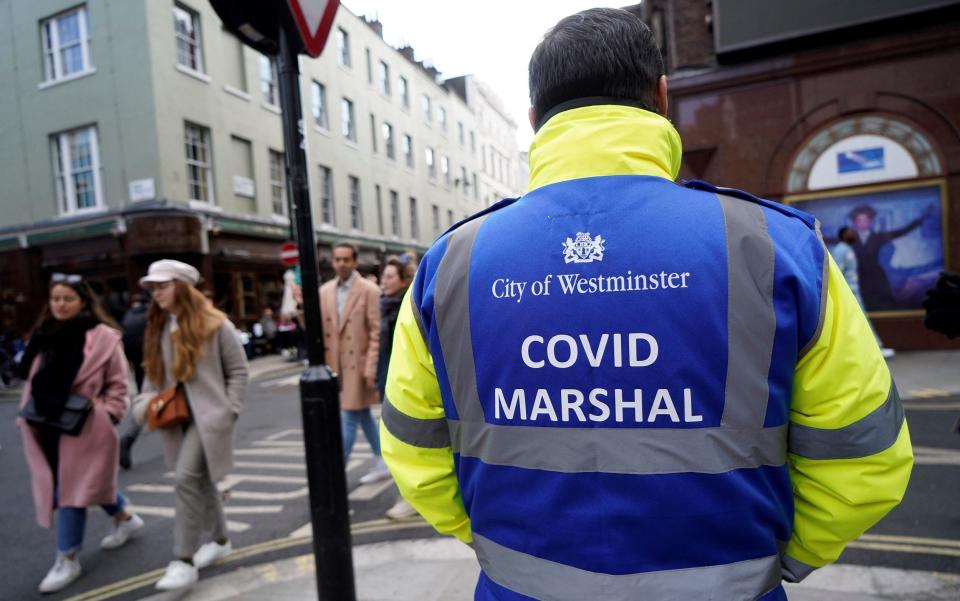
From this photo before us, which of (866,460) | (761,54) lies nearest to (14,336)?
(761,54)

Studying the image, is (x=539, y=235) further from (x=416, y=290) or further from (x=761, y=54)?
(x=761, y=54)

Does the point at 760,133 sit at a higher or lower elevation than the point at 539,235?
higher

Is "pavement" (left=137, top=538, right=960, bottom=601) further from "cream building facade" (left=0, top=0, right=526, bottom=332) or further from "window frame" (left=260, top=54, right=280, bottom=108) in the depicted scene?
"window frame" (left=260, top=54, right=280, bottom=108)

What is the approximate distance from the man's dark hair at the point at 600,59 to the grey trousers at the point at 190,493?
121 inches

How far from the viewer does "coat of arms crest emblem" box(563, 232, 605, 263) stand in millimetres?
1179

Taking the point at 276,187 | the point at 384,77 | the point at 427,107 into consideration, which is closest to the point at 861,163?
the point at 276,187

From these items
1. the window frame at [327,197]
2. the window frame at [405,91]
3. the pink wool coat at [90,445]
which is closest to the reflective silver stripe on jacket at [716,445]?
the pink wool coat at [90,445]

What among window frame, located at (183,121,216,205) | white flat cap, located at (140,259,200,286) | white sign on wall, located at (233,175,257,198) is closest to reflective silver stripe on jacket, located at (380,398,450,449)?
white flat cap, located at (140,259,200,286)

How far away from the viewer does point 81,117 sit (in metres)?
16.2

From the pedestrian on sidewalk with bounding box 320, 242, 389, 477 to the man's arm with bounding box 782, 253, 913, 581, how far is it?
12.9 ft

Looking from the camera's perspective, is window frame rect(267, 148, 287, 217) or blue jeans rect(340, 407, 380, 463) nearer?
blue jeans rect(340, 407, 380, 463)

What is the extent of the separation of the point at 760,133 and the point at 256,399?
9.35m

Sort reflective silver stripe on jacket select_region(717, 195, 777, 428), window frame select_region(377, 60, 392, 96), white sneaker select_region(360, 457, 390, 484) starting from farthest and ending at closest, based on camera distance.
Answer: window frame select_region(377, 60, 392, 96), white sneaker select_region(360, 457, 390, 484), reflective silver stripe on jacket select_region(717, 195, 777, 428)

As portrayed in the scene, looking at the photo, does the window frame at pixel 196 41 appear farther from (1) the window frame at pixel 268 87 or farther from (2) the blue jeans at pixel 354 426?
(2) the blue jeans at pixel 354 426
